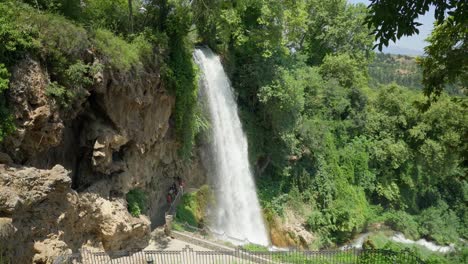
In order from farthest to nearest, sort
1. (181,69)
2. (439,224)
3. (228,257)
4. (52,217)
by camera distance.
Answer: (439,224) → (181,69) → (228,257) → (52,217)

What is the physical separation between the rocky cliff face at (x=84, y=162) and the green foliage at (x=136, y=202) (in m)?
0.32

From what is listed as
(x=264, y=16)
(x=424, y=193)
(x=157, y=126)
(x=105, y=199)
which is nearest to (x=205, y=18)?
(x=264, y=16)

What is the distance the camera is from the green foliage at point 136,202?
16.2 m

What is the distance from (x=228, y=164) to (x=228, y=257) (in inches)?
308

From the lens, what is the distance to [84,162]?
1441 centimetres

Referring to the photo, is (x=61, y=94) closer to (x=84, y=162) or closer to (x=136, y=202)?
(x=84, y=162)

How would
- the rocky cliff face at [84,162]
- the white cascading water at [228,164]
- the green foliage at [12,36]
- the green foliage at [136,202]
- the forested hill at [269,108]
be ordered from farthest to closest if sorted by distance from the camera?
the white cascading water at [228,164] → the green foliage at [136,202] → the forested hill at [269,108] → the rocky cliff face at [84,162] → the green foliage at [12,36]

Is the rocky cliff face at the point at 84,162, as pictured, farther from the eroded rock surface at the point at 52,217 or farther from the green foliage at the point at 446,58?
the green foliage at the point at 446,58

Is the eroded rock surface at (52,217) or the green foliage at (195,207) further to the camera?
the green foliage at (195,207)

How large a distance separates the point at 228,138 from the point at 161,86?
22.2ft

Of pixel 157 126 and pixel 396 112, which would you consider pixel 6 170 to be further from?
pixel 396 112

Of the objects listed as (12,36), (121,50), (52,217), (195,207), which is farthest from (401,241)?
(12,36)

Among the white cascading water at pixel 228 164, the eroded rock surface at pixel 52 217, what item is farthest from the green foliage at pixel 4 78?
the white cascading water at pixel 228 164

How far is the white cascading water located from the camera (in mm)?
22344
